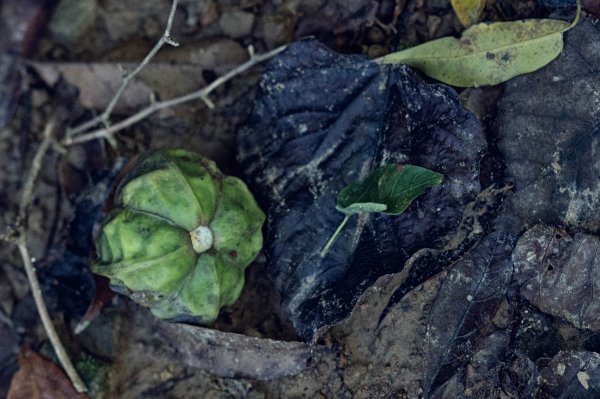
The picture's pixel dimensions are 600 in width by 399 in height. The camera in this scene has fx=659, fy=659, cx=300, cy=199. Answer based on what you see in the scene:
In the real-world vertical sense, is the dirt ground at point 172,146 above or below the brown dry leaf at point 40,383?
above

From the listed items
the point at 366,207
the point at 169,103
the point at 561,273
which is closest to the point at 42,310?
the point at 169,103

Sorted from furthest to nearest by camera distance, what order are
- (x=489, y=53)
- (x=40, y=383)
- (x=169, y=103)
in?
(x=169, y=103) → (x=40, y=383) → (x=489, y=53)

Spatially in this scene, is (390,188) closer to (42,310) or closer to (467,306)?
(467,306)

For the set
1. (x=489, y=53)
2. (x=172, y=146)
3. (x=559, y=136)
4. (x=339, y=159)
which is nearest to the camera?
(x=559, y=136)

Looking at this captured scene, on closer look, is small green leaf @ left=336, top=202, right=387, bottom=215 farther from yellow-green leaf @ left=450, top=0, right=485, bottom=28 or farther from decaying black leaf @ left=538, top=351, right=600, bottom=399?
yellow-green leaf @ left=450, top=0, right=485, bottom=28

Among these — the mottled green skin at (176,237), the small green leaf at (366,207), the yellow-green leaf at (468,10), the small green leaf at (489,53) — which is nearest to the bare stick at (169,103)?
the mottled green skin at (176,237)

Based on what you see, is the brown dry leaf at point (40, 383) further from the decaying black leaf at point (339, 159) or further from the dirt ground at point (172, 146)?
the decaying black leaf at point (339, 159)

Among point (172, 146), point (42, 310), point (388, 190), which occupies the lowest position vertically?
point (42, 310)

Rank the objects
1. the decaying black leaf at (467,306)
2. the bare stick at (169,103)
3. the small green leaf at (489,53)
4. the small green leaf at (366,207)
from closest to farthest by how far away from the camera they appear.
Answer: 1. the small green leaf at (366,207)
2. the decaying black leaf at (467,306)
3. the small green leaf at (489,53)
4. the bare stick at (169,103)
